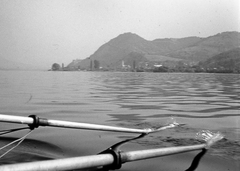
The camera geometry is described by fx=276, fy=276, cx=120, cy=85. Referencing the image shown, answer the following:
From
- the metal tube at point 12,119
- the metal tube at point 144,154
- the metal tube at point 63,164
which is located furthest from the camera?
the metal tube at point 12,119

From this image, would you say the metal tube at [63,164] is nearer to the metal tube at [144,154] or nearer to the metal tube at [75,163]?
the metal tube at [75,163]

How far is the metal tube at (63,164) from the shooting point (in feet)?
8.06

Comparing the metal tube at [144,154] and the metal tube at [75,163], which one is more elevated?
the metal tube at [75,163]

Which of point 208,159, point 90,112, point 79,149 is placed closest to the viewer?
point 208,159

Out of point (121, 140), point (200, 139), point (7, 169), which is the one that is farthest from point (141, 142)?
point (7, 169)

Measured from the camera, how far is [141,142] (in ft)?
24.8

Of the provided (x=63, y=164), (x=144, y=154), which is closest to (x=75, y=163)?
(x=63, y=164)

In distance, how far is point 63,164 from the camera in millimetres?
2844

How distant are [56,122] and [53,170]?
11.1 feet

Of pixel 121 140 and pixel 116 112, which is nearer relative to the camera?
pixel 121 140

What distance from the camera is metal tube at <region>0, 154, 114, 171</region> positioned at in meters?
2.46

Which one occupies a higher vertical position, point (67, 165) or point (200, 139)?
point (67, 165)

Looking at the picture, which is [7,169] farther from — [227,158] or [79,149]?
[227,158]

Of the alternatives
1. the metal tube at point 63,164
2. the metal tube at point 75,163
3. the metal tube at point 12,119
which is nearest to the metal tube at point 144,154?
the metal tube at point 75,163
